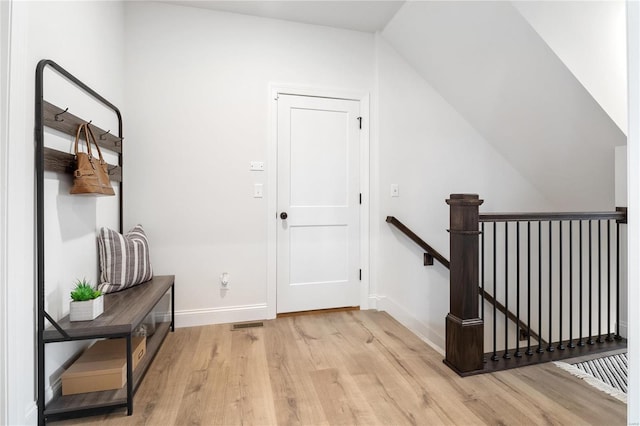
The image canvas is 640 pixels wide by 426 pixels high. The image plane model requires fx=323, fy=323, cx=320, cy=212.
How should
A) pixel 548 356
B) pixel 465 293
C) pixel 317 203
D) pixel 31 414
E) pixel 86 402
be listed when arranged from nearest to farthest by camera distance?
pixel 31 414, pixel 86 402, pixel 465 293, pixel 548 356, pixel 317 203

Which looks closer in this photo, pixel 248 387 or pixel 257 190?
pixel 248 387

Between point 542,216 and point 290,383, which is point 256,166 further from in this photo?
point 542,216

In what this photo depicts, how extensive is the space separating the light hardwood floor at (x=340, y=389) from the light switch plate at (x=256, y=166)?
1300 millimetres

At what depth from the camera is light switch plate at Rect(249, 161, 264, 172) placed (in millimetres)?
2638

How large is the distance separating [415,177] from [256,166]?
1449mm

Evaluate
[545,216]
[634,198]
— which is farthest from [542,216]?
[634,198]

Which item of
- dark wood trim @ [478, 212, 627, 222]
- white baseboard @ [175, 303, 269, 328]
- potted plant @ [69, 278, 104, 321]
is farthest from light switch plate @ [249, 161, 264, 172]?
dark wood trim @ [478, 212, 627, 222]

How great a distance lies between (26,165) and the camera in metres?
1.32

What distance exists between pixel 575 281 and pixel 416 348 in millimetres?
2229

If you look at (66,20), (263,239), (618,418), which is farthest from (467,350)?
(66,20)

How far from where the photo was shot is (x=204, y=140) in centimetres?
255

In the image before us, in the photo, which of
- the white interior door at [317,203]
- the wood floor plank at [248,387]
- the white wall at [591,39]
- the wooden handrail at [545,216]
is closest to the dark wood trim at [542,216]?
the wooden handrail at [545,216]

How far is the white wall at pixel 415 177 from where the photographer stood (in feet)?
9.57

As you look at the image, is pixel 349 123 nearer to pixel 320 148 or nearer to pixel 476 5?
pixel 320 148
